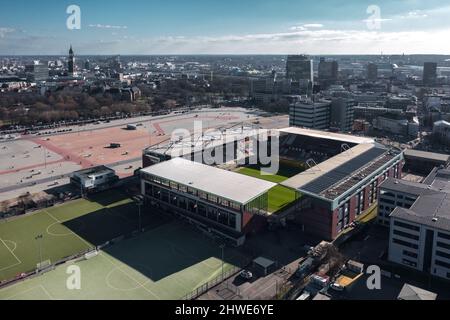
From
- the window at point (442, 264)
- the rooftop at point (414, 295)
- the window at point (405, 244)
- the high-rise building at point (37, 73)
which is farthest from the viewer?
the high-rise building at point (37, 73)

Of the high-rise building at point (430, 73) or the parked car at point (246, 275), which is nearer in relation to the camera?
the parked car at point (246, 275)

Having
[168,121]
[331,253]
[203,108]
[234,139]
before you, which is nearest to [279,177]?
[234,139]

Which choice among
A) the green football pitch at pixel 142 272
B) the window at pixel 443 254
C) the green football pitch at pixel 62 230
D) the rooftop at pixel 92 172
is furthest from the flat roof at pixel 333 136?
the green football pitch at pixel 142 272

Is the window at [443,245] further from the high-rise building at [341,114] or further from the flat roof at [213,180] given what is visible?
the high-rise building at [341,114]

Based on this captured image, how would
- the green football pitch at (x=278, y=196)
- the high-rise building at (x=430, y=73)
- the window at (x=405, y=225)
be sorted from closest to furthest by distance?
the window at (x=405, y=225) → the green football pitch at (x=278, y=196) → the high-rise building at (x=430, y=73)

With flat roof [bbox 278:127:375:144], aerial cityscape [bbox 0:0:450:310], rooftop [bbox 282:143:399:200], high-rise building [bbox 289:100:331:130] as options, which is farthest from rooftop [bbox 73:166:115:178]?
high-rise building [bbox 289:100:331:130]

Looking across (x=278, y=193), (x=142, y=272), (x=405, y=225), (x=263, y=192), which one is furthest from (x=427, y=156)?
(x=142, y=272)

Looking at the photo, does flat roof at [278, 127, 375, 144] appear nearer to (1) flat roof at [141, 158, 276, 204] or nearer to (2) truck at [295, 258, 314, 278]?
(1) flat roof at [141, 158, 276, 204]
